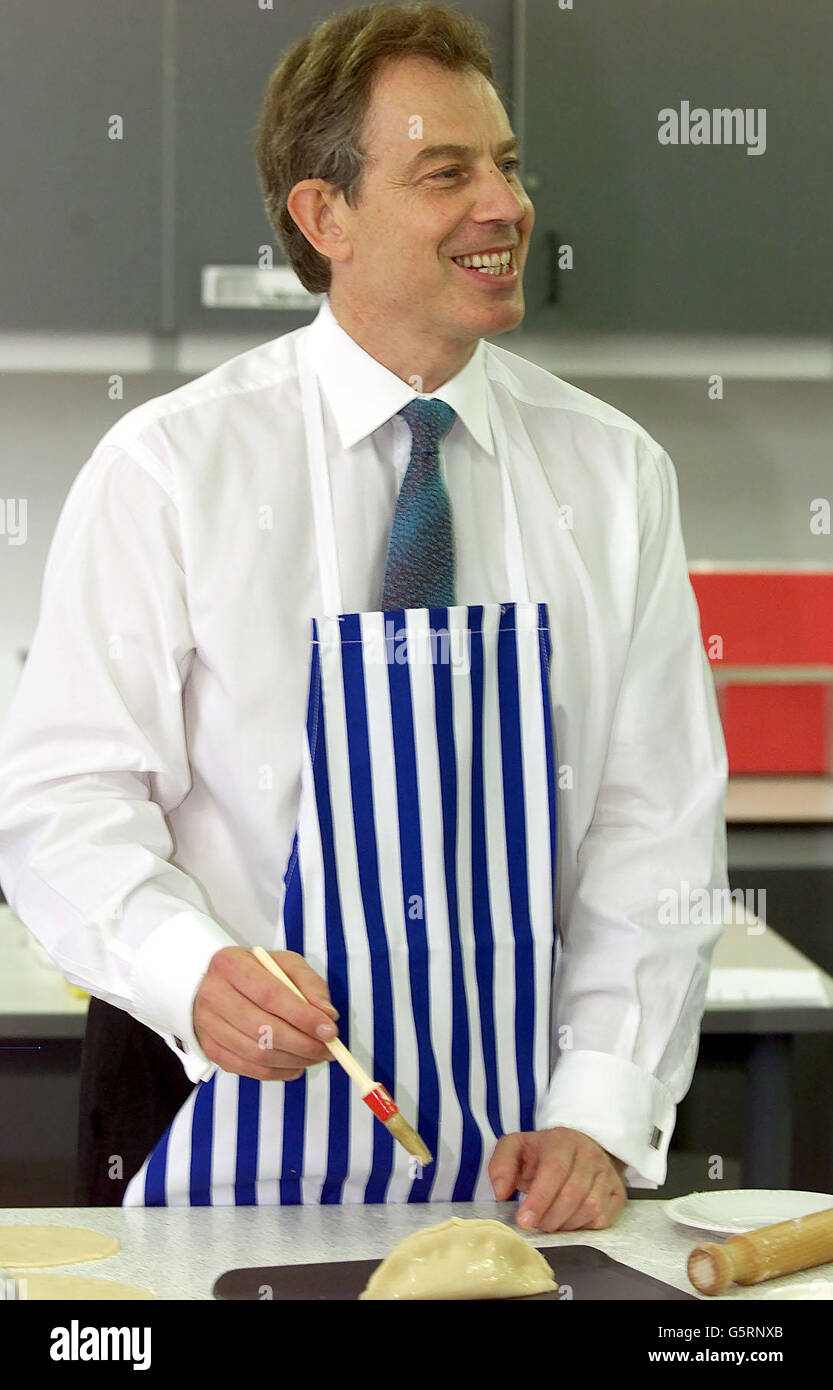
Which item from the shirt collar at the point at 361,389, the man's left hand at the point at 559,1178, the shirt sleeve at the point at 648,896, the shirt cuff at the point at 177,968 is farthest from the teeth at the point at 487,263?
the man's left hand at the point at 559,1178

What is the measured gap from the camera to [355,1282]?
879 millimetres

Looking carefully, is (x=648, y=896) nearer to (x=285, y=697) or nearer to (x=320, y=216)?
(x=285, y=697)

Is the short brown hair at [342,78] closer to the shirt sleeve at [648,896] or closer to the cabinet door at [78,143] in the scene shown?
the shirt sleeve at [648,896]

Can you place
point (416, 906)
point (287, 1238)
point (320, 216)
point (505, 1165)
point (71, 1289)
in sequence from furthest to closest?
point (320, 216), point (416, 906), point (505, 1165), point (287, 1238), point (71, 1289)

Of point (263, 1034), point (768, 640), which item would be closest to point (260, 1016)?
point (263, 1034)

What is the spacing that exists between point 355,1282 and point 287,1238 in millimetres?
118

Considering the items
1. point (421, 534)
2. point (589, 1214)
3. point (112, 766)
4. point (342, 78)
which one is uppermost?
point (342, 78)

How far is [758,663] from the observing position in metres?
2.86

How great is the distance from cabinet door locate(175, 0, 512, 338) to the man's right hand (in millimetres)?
1810

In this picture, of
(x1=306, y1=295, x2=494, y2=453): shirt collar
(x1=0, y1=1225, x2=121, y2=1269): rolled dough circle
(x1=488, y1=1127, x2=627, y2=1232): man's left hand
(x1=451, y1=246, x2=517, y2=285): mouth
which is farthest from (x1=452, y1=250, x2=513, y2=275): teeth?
(x1=0, y1=1225, x2=121, y2=1269): rolled dough circle

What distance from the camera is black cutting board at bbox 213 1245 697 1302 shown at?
33.9 inches

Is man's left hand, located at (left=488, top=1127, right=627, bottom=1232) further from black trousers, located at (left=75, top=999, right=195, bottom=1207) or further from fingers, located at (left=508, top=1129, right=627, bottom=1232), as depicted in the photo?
black trousers, located at (left=75, top=999, right=195, bottom=1207)

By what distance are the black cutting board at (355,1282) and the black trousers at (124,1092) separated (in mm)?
498
